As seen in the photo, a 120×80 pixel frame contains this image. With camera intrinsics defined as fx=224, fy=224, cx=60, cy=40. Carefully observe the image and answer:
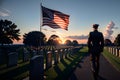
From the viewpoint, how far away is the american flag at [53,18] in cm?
1684

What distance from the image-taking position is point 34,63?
341 inches

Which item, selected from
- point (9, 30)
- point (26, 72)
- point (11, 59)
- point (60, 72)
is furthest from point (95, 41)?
point (9, 30)

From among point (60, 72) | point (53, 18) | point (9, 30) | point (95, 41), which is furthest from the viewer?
point (9, 30)

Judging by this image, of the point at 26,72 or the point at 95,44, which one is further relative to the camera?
the point at 26,72

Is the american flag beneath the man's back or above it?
above

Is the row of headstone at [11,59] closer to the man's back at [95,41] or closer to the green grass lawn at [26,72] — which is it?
the green grass lawn at [26,72]

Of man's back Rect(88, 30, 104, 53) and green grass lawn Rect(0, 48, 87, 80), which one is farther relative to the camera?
green grass lawn Rect(0, 48, 87, 80)

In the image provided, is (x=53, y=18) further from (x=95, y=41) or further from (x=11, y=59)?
(x=95, y=41)

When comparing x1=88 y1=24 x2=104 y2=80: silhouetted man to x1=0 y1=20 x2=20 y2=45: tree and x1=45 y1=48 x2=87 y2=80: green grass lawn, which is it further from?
x1=0 y1=20 x2=20 y2=45: tree

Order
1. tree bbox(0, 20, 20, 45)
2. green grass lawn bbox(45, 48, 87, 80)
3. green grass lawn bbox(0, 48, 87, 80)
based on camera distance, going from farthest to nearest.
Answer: tree bbox(0, 20, 20, 45)
green grass lawn bbox(0, 48, 87, 80)
green grass lawn bbox(45, 48, 87, 80)

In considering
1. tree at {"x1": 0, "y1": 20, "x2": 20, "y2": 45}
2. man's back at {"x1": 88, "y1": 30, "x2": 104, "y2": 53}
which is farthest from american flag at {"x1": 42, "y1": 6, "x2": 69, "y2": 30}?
tree at {"x1": 0, "y1": 20, "x2": 20, "y2": 45}

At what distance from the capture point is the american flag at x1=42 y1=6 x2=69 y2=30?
16.8 meters

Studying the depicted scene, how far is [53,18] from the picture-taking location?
56.0ft

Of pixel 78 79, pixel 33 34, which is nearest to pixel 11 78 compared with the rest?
pixel 78 79
